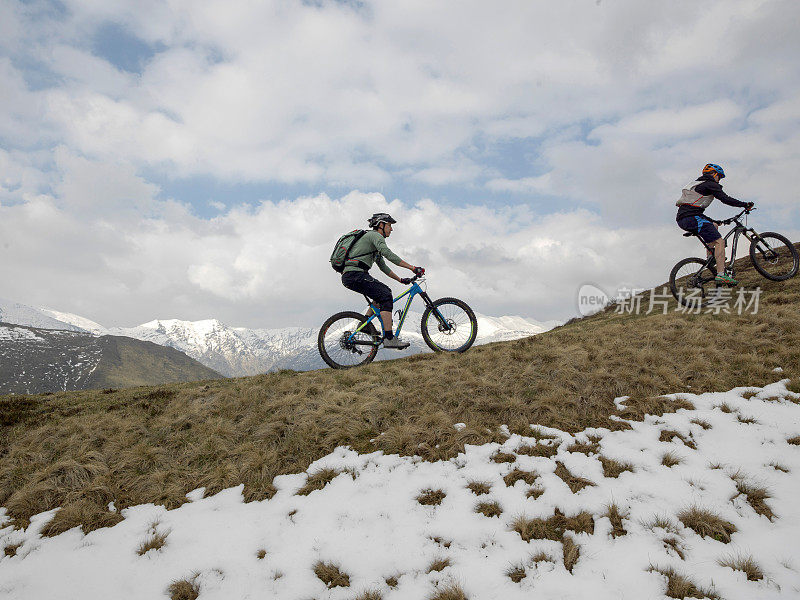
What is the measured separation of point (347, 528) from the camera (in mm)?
5258

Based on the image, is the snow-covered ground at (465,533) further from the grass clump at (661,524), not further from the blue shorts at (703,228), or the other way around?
the blue shorts at (703,228)

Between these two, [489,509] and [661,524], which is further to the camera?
[489,509]

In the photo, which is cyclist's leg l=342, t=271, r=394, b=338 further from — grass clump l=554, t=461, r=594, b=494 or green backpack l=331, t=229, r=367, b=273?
grass clump l=554, t=461, r=594, b=494

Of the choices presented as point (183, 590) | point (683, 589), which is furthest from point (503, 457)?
point (183, 590)

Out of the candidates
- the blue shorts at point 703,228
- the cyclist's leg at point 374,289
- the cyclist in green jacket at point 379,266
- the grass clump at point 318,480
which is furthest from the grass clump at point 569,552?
the blue shorts at point 703,228

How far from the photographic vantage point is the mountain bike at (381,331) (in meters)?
11.3

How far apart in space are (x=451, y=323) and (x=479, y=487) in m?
6.32

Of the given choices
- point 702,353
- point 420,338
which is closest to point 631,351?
point 702,353

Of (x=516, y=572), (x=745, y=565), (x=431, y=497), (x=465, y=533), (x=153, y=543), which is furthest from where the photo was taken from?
(x=431, y=497)

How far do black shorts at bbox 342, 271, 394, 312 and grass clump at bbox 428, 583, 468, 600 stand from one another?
7.61 metres

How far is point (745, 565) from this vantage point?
394 cm

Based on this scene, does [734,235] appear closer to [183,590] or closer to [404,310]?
[404,310]

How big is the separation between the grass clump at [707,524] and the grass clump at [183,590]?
18.8 feet

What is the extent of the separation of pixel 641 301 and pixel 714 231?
7.80 metres
